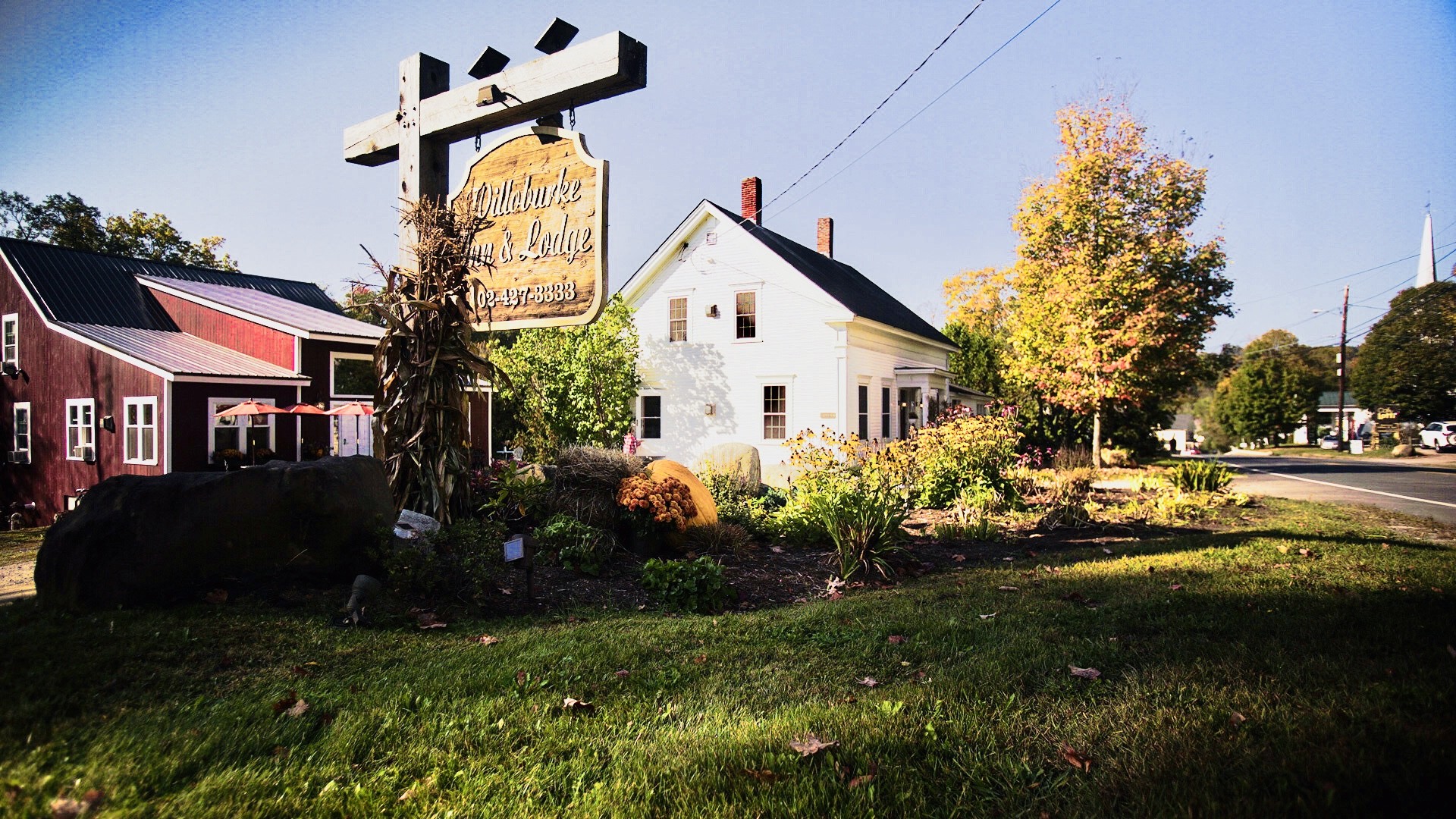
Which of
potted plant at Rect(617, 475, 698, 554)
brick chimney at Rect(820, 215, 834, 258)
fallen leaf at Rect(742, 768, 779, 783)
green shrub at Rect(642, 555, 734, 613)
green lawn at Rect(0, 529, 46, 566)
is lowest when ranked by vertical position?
green lawn at Rect(0, 529, 46, 566)

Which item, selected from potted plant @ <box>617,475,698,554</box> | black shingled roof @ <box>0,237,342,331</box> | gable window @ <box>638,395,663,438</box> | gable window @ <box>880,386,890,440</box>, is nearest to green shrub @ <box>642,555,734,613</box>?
potted plant @ <box>617,475,698,554</box>

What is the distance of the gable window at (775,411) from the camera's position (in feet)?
66.7

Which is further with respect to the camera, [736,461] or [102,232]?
[102,232]

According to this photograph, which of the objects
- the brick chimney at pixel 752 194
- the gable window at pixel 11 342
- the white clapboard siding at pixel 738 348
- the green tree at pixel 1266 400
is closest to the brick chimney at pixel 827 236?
the brick chimney at pixel 752 194

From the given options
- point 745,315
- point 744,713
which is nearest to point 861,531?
point 744,713

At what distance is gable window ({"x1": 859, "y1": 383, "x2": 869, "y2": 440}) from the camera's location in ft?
67.9

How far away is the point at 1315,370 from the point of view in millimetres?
68875

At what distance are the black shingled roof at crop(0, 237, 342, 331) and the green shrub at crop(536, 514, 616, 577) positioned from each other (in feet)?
51.8

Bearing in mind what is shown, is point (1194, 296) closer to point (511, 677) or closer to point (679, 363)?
point (679, 363)

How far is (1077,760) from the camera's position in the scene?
279 cm

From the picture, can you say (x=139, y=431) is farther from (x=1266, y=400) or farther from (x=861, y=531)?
(x=1266, y=400)

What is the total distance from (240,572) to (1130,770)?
16.0ft

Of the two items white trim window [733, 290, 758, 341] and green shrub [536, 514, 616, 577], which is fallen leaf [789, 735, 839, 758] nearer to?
green shrub [536, 514, 616, 577]

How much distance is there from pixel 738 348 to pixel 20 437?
17.4 meters
